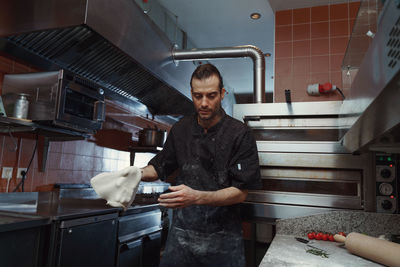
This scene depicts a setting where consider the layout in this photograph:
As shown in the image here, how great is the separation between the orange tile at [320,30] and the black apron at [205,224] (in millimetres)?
2426

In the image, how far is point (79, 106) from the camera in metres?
2.64

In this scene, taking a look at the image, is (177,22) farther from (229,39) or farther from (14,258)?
(14,258)

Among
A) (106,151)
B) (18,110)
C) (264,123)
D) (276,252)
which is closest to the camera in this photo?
(276,252)

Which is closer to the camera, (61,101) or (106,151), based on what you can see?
(61,101)

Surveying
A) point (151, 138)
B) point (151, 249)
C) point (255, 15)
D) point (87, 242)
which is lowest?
point (151, 249)

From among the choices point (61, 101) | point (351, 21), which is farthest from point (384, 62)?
point (351, 21)

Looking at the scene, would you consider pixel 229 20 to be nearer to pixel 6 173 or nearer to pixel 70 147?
pixel 70 147

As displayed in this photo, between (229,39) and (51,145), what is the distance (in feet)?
10.5

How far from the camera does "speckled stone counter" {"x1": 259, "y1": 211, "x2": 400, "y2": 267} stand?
127cm

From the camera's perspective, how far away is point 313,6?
3561mm

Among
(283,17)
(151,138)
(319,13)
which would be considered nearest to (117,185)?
(151,138)

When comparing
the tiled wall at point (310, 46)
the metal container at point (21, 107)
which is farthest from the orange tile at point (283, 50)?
the metal container at point (21, 107)

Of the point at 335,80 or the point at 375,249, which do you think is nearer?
the point at 375,249

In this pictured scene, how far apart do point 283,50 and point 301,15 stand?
465 millimetres
